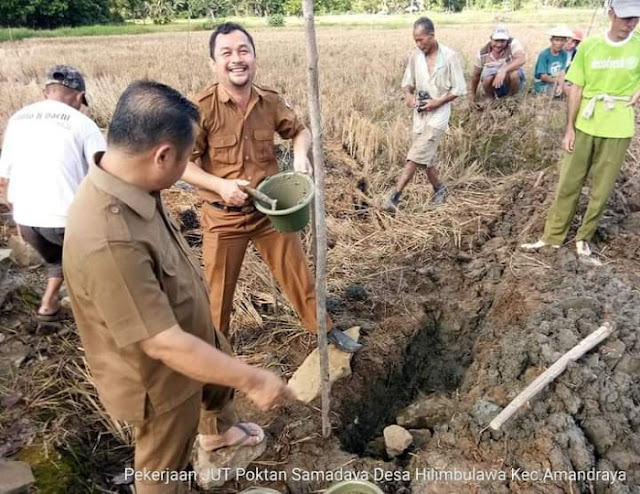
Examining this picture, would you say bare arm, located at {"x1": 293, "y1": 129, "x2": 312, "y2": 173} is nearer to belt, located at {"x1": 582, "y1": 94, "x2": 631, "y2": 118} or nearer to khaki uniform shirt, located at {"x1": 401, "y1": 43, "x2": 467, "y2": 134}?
belt, located at {"x1": 582, "y1": 94, "x2": 631, "y2": 118}

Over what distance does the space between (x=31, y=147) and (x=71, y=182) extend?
299mm

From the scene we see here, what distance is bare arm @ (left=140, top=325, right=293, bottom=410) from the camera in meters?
1.40

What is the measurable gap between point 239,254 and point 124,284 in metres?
1.39

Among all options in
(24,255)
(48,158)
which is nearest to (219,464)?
(48,158)

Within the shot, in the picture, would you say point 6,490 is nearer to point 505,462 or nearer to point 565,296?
point 505,462

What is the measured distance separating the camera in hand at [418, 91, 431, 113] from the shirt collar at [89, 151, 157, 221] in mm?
3989

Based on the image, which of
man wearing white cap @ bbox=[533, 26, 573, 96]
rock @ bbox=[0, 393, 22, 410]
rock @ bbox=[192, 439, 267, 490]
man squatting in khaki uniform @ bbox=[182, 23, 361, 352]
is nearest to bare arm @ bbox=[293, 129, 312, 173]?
man squatting in khaki uniform @ bbox=[182, 23, 361, 352]

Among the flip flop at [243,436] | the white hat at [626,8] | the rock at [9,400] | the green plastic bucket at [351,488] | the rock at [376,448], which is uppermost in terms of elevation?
the white hat at [626,8]

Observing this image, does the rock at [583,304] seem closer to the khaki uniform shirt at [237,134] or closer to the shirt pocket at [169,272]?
the khaki uniform shirt at [237,134]

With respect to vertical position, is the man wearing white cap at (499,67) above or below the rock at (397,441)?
above

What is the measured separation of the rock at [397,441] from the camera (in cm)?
248

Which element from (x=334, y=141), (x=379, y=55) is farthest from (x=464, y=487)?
(x=379, y=55)

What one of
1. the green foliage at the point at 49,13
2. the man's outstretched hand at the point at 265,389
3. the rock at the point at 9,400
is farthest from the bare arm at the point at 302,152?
the green foliage at the point at 49,13

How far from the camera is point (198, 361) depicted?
1.41m
